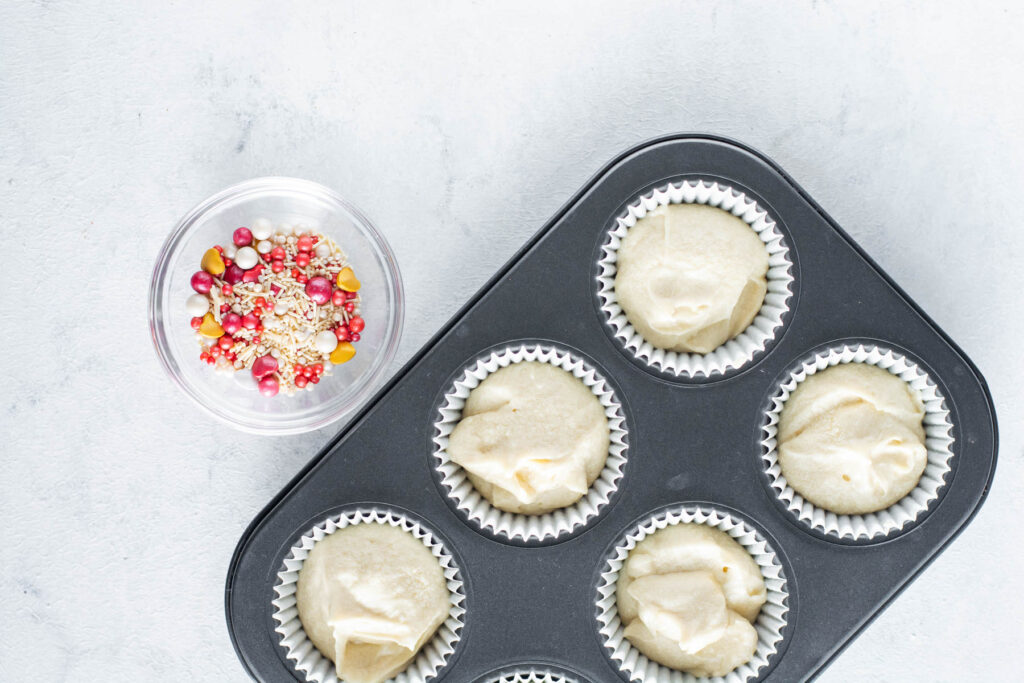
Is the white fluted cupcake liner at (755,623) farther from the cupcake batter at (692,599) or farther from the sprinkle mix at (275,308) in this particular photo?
the sprinkle mix at (275,308)

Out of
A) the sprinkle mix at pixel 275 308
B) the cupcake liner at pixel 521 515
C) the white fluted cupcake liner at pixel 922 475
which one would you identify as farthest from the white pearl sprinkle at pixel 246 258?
the white fluted cupcake liner at pixel 922 475

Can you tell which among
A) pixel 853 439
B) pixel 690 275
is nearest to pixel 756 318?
pixel 690 275

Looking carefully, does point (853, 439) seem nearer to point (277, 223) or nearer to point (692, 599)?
point (692, 599)

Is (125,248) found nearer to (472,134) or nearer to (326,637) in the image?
(472,134)

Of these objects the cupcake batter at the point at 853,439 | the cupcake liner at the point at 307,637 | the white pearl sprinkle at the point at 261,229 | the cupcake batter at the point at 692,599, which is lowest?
the cupcake liner at the point at 307,637

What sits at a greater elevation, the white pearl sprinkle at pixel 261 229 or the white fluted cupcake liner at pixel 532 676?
the white pearl sprinkle at pixel 261 229

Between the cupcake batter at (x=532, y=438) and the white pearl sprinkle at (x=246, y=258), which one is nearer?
the cupcake batter at (x=532, y=438)
